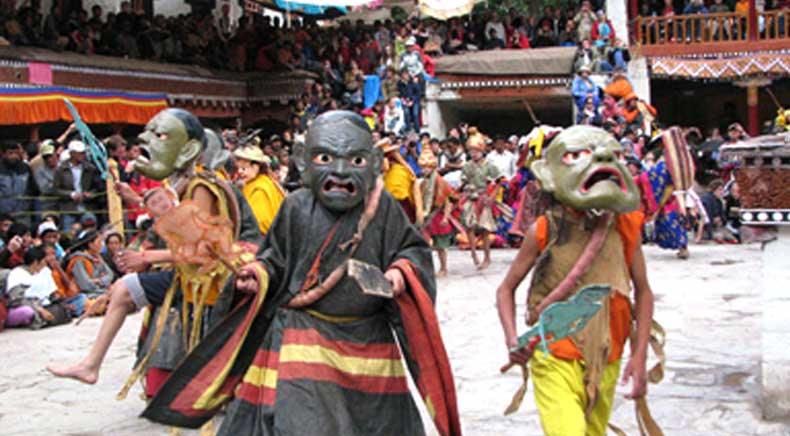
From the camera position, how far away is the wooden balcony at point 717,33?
21031mm

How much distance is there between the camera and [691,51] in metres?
21.3

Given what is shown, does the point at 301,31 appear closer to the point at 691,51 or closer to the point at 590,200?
the point at 691,51

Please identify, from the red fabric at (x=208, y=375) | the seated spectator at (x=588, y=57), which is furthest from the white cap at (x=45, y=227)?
the seated spectator at (x=588, y=57)

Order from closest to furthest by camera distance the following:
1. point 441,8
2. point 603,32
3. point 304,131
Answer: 1. point 304,131
2. point 441,8
3. point 603,32

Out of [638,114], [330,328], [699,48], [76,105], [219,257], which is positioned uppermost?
[699,48]

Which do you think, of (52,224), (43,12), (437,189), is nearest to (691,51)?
(437,189)

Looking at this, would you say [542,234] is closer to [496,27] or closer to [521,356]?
[521,356]

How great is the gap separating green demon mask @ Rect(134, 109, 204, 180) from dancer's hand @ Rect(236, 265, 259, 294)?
4.08ft

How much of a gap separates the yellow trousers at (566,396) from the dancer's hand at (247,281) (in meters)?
1.20

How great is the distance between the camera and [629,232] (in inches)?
164

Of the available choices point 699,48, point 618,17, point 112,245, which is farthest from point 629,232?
point 699,48

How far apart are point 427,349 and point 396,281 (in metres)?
0.33

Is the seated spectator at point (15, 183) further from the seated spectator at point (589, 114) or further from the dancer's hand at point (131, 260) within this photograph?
the seated spectator at point (589, 114)

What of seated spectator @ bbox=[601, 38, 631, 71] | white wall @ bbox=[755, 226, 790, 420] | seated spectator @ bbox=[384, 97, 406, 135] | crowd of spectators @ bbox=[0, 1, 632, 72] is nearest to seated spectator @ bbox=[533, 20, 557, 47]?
crowd of spectators @ bbox=[0, 1, 632, 72]
